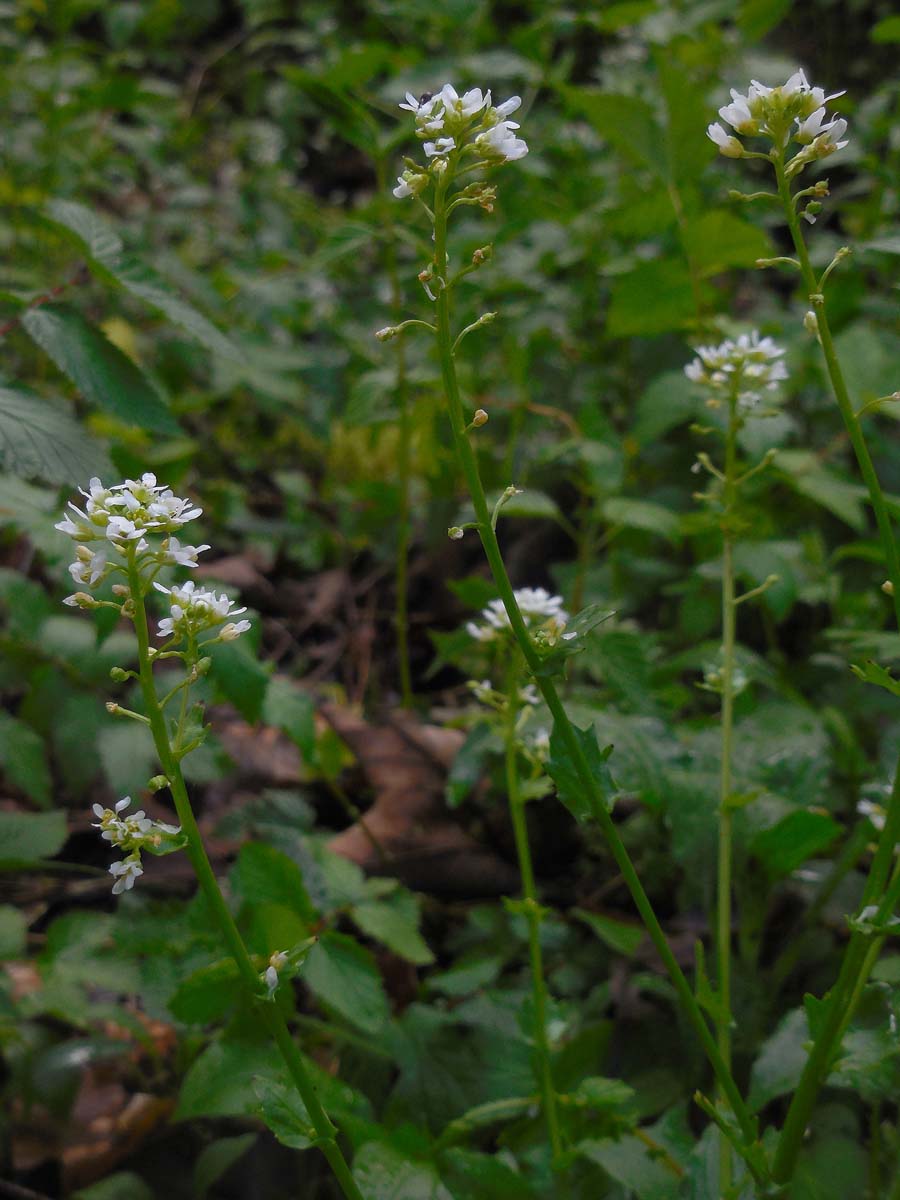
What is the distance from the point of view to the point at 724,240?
1.86 metres

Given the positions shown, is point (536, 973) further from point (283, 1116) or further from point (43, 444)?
point (43, 444)

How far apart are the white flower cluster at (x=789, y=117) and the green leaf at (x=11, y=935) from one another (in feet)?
4.53

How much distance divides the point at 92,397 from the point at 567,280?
2.04 meters

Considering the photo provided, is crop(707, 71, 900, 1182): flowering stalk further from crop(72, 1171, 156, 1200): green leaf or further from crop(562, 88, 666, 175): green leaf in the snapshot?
crop(562, 88, 666, 175): green leaf

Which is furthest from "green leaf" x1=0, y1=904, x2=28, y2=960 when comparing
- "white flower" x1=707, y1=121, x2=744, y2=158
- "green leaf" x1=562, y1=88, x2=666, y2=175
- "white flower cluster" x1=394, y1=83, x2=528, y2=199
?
"green leaf" x1=562, y1=88, x2=666, y2=175

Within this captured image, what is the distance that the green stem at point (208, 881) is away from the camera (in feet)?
2.82

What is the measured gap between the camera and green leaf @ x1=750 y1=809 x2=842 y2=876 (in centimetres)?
136

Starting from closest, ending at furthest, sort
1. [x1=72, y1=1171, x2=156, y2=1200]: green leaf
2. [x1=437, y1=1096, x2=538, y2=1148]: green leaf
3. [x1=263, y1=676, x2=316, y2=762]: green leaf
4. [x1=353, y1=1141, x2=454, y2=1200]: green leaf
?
[x1=353, y1=1141, x2=454, y2=1200]: green leaf < [x1=437, y1=1096, x2=538, y2=1148]: green leaf < [x1=72, y1=1171, x2=156, y2=1200]: green leaf < [x1=263, y1=676, x2=316, y2=762]: green leaf

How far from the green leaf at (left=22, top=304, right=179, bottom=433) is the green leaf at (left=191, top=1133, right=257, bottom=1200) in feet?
3.18

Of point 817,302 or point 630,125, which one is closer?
point 817,302

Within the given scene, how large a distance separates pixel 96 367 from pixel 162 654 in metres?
0.62

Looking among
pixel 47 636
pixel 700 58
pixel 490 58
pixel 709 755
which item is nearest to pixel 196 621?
pixel 709 755

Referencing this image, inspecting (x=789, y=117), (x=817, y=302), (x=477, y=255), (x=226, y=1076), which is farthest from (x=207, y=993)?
(x=789, y=117)

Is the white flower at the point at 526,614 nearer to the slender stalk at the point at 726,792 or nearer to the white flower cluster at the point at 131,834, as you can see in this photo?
the slender stalk at the point at 726,792
